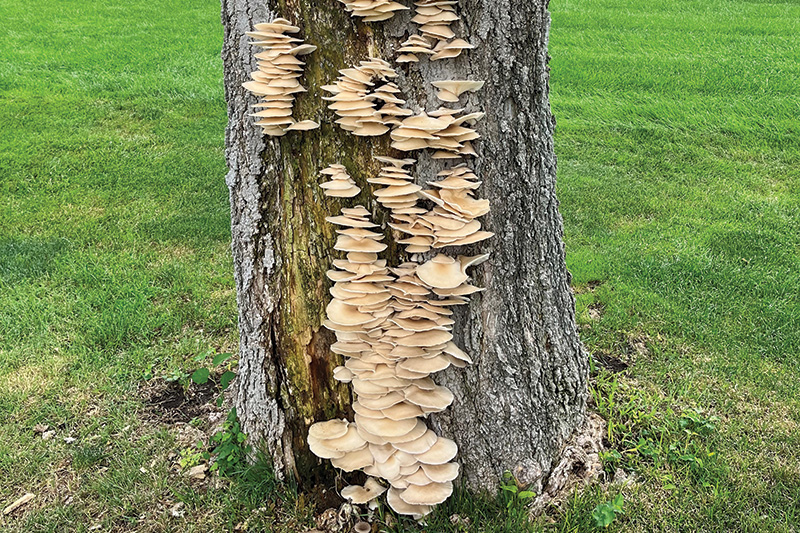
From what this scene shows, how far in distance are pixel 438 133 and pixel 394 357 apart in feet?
2.62

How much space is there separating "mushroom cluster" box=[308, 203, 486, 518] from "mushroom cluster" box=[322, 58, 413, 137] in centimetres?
32

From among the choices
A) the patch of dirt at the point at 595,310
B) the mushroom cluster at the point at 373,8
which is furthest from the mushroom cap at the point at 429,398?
the patch of dirt at the point at 595,310

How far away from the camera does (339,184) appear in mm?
2279

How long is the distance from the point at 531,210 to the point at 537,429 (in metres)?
0.94

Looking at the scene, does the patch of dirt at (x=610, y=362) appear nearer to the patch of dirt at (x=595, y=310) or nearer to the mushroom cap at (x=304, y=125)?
the patch of dirt at (x=595, y=310)

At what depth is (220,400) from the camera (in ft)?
10.5

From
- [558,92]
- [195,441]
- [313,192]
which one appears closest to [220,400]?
[195,441]

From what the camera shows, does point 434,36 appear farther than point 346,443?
No

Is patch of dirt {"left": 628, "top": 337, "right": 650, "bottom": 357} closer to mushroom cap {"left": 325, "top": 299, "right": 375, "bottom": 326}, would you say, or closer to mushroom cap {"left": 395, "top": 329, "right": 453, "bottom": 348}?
mushroom cap {"left": 395, "top": 329, "right": 453, "bottom": 348}

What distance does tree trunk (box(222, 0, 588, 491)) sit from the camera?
7.30 feet

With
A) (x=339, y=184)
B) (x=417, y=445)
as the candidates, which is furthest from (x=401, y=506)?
(x=339, y=184)

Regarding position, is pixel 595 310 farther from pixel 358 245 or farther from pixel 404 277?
pixel 358 245

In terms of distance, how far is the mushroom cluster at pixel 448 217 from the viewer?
2.15m

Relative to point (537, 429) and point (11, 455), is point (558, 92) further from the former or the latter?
point (11, 455)
